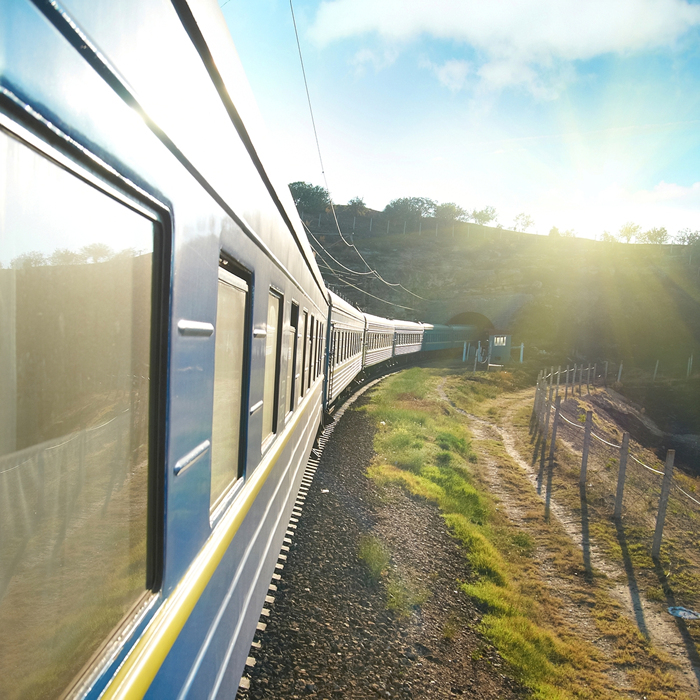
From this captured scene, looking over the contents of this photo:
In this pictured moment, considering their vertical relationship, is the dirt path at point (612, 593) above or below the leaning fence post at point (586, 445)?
below

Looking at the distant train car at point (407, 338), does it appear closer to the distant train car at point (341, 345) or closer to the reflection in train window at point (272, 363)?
the distant train car at point (341, 345)

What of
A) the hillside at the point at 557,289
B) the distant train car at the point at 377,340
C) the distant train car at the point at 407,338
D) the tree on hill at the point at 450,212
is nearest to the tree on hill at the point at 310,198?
the hillside at the point at 557,289

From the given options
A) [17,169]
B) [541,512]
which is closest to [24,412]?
[17,169]

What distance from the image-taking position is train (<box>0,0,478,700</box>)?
2.89 feet

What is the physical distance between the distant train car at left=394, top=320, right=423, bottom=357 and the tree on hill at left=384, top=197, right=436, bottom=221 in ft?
185

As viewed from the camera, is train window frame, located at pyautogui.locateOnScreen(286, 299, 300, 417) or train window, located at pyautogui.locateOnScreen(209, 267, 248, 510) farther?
train window frame, located at pyautogui.locateOnScreen(286, 299, 300, 417)

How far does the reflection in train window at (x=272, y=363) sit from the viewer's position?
333 centimetres

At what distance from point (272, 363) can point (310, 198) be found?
81.1m

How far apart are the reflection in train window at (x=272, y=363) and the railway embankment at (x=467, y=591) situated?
173 centimetres

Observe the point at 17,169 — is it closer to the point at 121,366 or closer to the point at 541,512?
the point at 121,366

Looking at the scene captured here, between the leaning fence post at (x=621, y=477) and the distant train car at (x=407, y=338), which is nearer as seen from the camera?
the leaning fence post at (x=621, y=477)

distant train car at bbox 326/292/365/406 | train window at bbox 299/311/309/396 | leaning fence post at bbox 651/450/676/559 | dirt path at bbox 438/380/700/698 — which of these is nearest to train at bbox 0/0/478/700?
train window at bbox 299/311/309/396

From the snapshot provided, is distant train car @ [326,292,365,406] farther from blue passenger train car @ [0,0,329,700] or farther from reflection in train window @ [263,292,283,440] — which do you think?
blue passenger train car @ [0,0,329,700]

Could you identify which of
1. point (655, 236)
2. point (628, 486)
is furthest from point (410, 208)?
point (628, 486)
